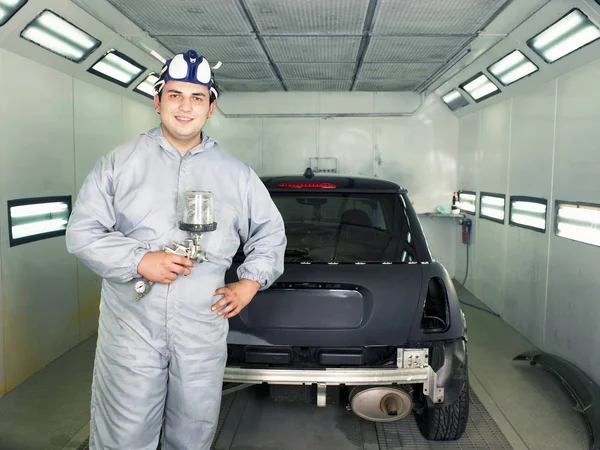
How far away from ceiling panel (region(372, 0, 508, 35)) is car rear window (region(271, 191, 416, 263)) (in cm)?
158

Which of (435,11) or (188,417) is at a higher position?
(435,11)

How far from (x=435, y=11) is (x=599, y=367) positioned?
2.89m

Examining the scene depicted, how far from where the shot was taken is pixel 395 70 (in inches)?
233

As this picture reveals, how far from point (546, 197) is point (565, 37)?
1386mm

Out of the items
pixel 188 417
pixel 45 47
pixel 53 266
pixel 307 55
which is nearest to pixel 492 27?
pixel 307 55

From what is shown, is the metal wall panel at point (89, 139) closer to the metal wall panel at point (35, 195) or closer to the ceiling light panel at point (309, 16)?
the metal wall panel at point (35, 195)

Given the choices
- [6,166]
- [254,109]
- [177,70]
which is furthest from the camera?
[254,109]

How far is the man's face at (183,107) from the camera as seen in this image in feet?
6.24

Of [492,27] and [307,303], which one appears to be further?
[492,27]

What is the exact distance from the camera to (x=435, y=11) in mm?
3801

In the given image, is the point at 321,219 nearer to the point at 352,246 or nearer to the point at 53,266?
the point at 352,246

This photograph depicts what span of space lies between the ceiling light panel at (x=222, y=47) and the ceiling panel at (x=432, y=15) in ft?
4.11

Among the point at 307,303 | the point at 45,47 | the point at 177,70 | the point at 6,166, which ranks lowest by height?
the point at 307,303

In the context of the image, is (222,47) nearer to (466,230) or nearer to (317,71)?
(317,71)
